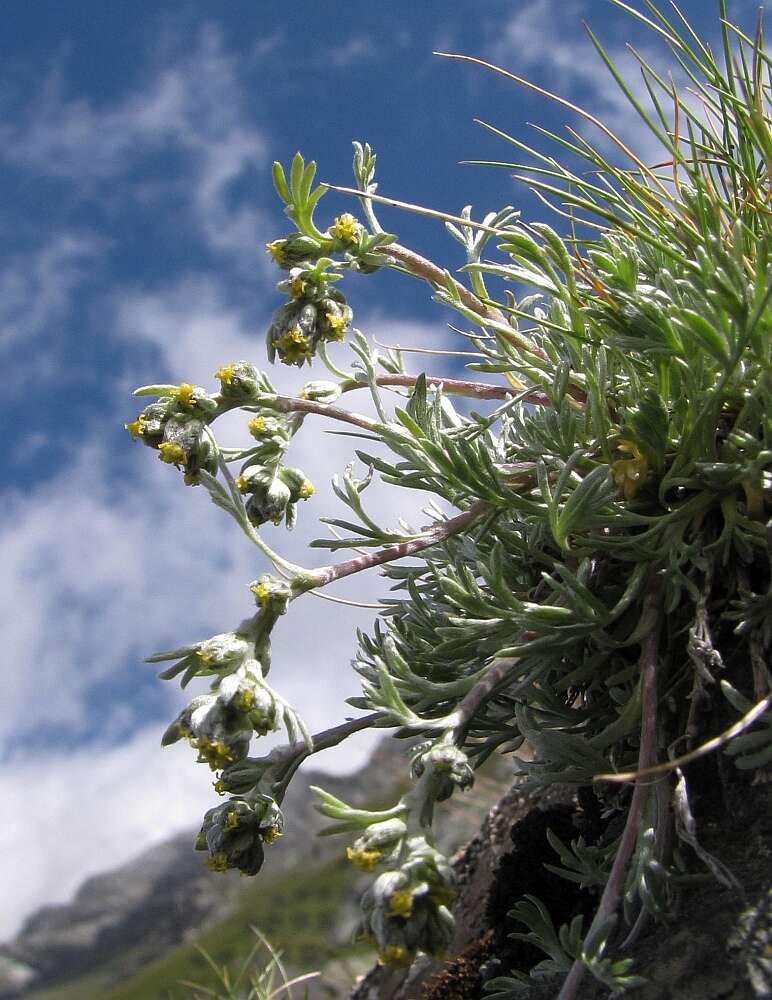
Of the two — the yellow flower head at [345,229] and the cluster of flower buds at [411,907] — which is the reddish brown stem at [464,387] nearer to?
the yellow flower head at [345,229]

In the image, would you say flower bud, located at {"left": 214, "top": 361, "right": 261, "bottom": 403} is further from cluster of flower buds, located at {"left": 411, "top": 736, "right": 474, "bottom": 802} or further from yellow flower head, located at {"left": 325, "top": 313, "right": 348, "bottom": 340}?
cluster of flower buds, located at {"left": 411, "top": 736, "right": 474, "bottom": 802}

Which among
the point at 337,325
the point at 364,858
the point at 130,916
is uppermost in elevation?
the point at 130,916

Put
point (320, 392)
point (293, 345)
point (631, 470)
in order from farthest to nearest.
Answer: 1. point (320, 392)
2. point (293, 345)
3. point (631, 470)

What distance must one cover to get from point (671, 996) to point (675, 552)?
97 centimetres

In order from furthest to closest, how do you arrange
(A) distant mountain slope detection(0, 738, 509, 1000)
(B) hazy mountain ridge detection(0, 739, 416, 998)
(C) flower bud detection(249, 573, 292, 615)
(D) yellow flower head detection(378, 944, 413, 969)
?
(B) hazy mountain ridge detection(0, 739, 416, 998), (A) distant mountain slope detection(0, 738, 509, 1000), (C) flower bud detection(249, 573, 292, 615), (D) yellow flower head detection(378, 944, 413, 969)

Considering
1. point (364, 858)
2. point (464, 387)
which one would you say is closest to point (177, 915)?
point (464, 387)

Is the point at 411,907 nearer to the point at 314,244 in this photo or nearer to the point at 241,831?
the point at 241,831

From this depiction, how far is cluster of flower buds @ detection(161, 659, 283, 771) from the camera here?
86.3 inches

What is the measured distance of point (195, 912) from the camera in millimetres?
104750

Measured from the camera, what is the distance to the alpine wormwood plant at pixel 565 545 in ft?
7.13

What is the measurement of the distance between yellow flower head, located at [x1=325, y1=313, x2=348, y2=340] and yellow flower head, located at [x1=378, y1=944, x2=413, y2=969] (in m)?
1.62

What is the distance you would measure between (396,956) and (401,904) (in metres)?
0.10

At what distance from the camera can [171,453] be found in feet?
8.50

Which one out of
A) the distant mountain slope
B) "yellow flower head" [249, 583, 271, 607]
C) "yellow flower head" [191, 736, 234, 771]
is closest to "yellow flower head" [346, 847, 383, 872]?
"yellow flower head" [191, 736, 234, 771]
